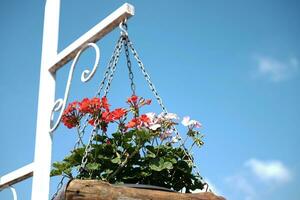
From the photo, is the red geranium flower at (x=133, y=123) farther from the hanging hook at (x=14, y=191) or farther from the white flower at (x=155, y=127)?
the hanging hook at (x=14, y=191)

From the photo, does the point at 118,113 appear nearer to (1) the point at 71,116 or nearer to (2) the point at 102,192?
(1) the point at 71,116

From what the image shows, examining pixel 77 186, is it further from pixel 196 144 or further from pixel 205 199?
pixel 196 144

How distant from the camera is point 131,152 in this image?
6.30 ft

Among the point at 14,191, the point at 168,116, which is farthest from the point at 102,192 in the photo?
the point at 14,191

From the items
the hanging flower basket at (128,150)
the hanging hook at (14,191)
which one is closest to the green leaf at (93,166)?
the hanging flower basket at (128,150)

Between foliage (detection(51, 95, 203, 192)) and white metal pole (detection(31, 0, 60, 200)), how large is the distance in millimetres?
130

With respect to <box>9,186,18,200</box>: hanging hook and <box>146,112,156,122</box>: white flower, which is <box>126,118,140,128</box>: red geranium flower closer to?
<box>146,112,156,122</box>: white flower

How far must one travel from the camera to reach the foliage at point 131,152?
6.19 ft

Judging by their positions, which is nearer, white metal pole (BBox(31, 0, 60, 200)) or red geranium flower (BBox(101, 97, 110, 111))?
red geranium flower (BBox(101, 97, 110, 111))

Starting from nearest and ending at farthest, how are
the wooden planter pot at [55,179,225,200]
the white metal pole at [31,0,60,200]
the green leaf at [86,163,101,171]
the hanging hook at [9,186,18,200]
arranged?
the wooden planter pot at [55,179,225,200] → the green leaf at [86,163,101,171] → the white metal pole at [31,0,60,200] → the hanging hook at [9,186,18,200]

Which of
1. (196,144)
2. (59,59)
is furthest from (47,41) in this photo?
(196,144)

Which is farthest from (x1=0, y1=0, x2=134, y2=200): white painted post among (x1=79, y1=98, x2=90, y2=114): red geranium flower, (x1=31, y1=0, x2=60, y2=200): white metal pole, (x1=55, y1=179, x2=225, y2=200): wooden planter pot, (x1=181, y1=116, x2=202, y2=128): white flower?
(x1=55, y1=179, x2=225, y2=200): wooden planter pot

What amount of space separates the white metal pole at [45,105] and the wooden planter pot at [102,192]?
0.60 metres

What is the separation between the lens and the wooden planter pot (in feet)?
4.89
